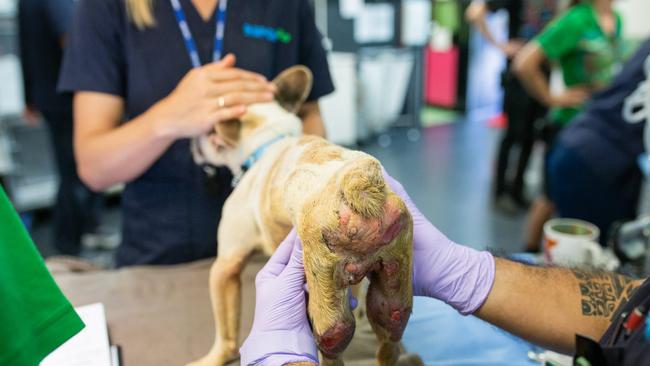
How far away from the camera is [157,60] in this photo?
1.02 m

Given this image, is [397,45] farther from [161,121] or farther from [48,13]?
[161,121]

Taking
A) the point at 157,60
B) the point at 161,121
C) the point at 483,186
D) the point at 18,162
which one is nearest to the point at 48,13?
the point at 18,162

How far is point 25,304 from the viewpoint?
0.54 m

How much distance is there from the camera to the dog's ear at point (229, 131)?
823 millimetres

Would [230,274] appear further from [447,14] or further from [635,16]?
[447,14]

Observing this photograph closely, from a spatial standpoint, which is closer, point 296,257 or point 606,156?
point 296,257

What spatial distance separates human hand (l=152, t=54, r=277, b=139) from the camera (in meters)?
0.83

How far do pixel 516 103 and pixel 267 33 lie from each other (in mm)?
2534

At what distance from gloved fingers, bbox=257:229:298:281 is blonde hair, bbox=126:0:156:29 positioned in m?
0.60

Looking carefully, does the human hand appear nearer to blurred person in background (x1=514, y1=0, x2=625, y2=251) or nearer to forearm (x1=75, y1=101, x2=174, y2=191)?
forearm (x1=75, y1=101, x2=174, y2=191)

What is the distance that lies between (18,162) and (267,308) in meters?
3.17

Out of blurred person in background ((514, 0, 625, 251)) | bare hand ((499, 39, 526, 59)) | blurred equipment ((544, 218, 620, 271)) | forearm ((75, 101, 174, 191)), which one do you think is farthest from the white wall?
forearm ((75, 101, 174, 191))

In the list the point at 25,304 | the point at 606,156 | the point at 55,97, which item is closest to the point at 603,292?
the point at 25,304

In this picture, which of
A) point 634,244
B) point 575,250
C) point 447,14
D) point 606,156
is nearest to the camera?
point 575,250
